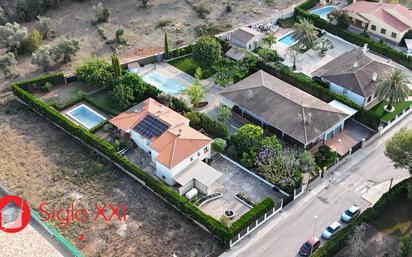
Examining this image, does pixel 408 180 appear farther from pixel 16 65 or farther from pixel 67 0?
pixel 67 0

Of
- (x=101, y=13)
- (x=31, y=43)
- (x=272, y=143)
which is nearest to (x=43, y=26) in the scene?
(x=31, y=43)

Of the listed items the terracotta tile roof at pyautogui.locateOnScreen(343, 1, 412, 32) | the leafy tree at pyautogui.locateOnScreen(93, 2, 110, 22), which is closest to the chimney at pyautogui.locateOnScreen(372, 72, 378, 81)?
the terracotta tile roof at pyautogui.locateOnScreen(343, 1, 412, 32)

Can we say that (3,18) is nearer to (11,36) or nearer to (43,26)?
(43,26)

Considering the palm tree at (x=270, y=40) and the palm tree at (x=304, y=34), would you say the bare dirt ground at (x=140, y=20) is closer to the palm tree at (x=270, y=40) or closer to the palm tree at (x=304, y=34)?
the palm tree at (x=270, y=40)

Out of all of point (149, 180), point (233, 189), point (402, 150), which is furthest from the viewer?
point (233, 189)

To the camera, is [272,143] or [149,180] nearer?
[149,180]

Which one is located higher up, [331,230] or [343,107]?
[343,107]

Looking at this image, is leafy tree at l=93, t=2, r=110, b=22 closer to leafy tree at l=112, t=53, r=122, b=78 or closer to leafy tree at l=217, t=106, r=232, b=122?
leafy tree at l=112, t=53, r=122, b=78
